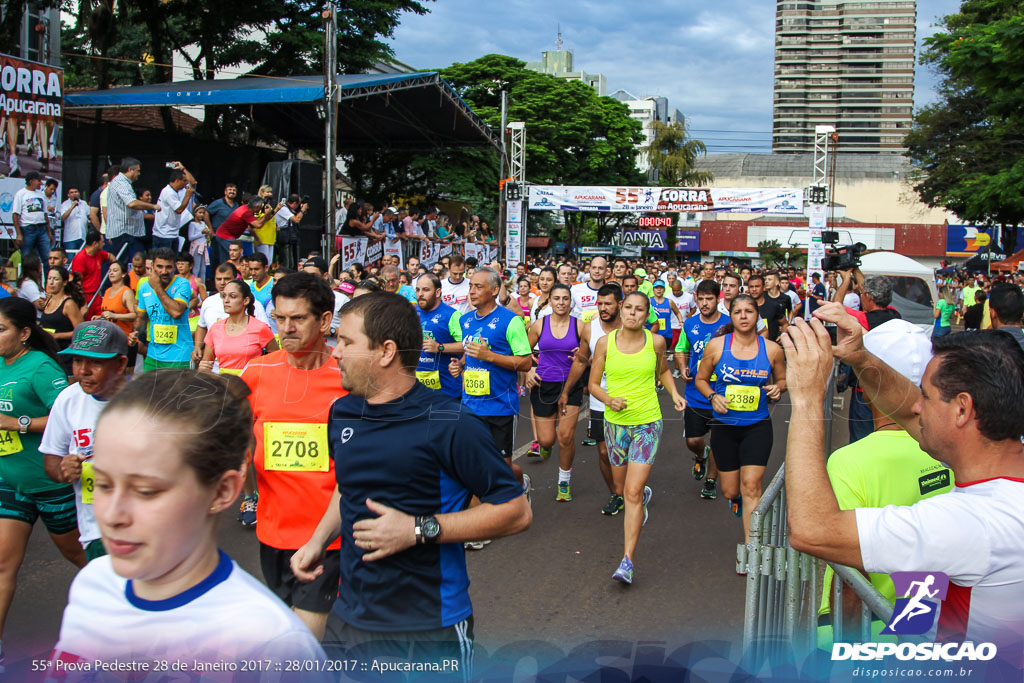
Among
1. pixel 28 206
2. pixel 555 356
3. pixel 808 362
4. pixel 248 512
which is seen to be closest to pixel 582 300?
pixel 555 356

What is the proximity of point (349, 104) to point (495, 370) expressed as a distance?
16.5m

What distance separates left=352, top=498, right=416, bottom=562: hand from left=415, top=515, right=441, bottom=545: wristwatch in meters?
0.01

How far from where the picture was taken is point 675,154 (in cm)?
5616

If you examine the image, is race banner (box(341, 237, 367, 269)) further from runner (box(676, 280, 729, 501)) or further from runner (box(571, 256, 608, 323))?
runner (box(676, 280, 729, 501))

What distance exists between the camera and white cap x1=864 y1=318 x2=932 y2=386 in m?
2.71

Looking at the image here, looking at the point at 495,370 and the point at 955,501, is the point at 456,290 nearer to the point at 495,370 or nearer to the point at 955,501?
the point at 495,370

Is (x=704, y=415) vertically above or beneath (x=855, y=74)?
beneath

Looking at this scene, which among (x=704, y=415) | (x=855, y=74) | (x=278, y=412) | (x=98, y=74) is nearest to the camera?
(x=278, y=412)

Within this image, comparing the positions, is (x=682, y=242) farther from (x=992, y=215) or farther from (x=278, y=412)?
(x=278, y=412)

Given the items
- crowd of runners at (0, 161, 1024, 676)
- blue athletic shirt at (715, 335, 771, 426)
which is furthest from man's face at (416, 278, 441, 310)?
blue athletic shirt at (715, 335, 771, 426)

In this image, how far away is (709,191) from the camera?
848 inches

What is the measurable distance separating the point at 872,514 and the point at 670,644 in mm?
855

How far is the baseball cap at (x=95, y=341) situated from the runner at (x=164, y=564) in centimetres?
180

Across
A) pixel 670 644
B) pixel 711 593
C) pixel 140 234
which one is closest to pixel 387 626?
pixel 670 644
